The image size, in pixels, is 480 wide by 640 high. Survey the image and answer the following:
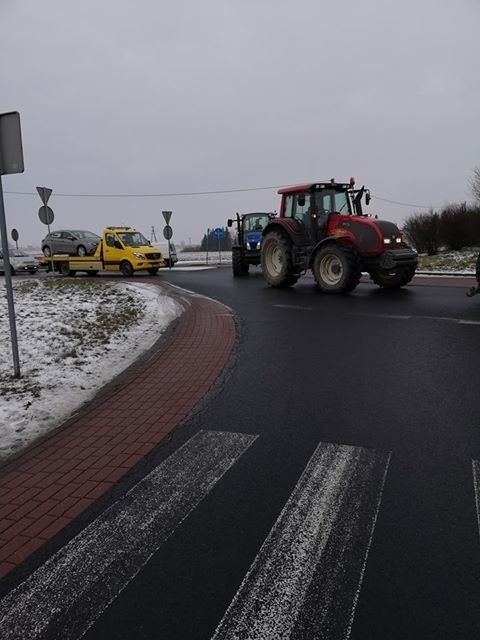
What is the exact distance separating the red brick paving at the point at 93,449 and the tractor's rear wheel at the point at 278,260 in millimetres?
7036

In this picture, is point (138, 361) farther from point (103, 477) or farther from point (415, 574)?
point (415, 574)

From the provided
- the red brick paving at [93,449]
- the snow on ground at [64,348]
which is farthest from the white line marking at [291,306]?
the red brick paving at [93,449]

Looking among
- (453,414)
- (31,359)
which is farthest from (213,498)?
(31,359)

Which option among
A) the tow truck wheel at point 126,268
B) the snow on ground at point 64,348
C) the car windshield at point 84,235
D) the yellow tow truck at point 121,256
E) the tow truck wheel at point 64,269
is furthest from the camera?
the car windshield at point 84,235

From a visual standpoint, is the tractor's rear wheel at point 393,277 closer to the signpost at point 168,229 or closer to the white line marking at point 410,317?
the white line marking at point 410,317

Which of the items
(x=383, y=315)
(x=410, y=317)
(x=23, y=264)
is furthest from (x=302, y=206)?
(x=23, y=264)

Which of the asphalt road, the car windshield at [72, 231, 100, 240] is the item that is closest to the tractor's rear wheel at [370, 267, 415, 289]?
the asphalt road

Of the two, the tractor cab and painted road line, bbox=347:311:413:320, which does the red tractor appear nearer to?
the tractor cab

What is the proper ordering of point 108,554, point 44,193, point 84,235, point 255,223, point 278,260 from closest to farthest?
1. point 108,554
2. point 278,260
3. point 44,193
4. point 255,223
5. point 84,235

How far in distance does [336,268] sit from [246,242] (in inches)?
330

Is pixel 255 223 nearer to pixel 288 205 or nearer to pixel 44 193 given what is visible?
pixel 288 205

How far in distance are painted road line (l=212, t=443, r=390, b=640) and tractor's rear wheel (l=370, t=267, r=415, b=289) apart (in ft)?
33.7

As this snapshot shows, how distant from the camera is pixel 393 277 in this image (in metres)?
13.5

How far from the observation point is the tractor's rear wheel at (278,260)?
1381 centimetres
